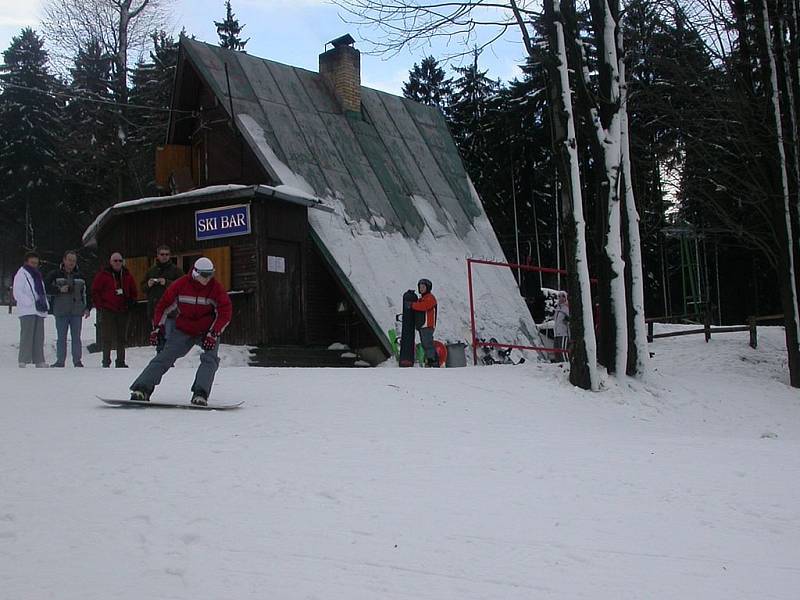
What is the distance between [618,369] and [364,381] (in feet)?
14.0

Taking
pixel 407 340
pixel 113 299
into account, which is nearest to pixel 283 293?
pixel 407 340

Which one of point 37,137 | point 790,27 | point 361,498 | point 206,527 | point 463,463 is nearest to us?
point 206,527

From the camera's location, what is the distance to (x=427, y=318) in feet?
51.1

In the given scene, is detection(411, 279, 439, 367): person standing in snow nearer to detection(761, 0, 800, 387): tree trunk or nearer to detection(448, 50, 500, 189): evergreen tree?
detection(761, 0, 800, 387): tree trunk

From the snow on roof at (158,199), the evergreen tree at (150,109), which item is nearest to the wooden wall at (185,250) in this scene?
the snow on roof at (158,199)

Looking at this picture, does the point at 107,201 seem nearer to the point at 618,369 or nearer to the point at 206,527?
the point at 618,369

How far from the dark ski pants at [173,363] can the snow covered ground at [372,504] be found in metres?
0.38

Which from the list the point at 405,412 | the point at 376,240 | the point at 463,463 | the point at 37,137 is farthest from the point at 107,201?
the point at 463,463

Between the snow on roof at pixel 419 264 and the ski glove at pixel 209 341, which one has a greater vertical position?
the snow on roof at pixel 419 264

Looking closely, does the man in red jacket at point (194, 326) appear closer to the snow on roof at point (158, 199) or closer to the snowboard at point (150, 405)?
the snowboard at point (150, 405)

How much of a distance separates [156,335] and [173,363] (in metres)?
0.33

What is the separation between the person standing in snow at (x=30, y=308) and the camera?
13578 millimetres

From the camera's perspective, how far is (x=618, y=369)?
13828 millimetres

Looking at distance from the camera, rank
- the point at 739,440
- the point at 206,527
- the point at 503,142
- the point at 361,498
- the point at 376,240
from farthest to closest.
→ the point at 503,142 < the point at 376,240 < the point at 739,440 < the point at 361,498 < the point at 206,527
